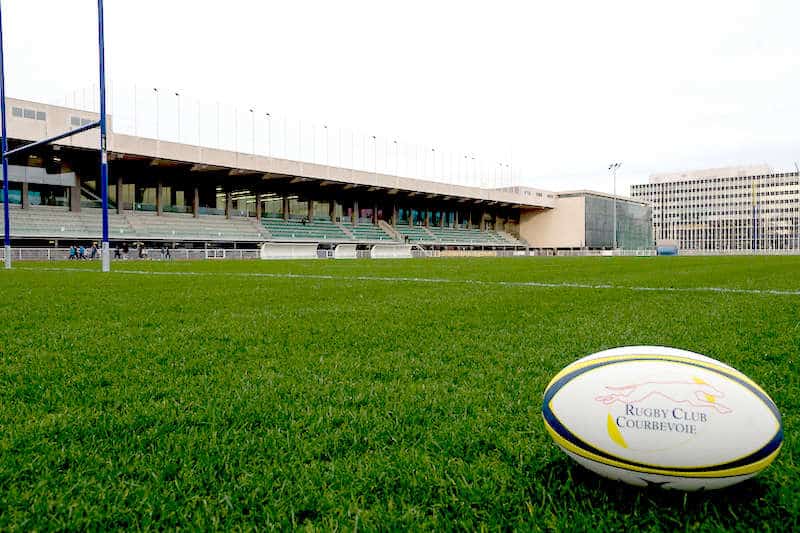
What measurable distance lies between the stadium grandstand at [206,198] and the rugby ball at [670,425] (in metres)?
34.8

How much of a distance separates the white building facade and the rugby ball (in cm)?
13289

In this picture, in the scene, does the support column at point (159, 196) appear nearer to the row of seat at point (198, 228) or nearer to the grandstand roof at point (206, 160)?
the row of seat at point (198, 228)

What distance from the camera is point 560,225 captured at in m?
69.9

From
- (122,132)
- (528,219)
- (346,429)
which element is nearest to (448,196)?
(528,219)

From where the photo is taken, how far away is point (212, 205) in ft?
140

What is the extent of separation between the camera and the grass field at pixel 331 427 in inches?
57.0

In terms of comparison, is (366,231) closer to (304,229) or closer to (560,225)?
(304,229)

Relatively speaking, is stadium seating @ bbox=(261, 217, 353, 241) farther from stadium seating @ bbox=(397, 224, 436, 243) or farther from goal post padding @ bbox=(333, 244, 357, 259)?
goal post padding @ bbox=(333, 244, 357, 259)

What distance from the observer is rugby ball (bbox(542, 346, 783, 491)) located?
1.41m

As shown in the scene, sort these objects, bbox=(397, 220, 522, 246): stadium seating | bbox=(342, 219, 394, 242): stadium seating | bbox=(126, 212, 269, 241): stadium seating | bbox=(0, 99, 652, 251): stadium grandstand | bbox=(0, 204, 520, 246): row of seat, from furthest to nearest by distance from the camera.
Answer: bbox=(397, 220, 522, 246): stadium seating, bbox=(342, 219, 394, 242): stadium seating, bbox=(126, 212, 269, 241): stadium seating, bbox=(0, 99, 652, 251): stadium grandstand, bbox=(0, 204, 520, 246): row of seat

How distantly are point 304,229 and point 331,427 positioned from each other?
1741 inches

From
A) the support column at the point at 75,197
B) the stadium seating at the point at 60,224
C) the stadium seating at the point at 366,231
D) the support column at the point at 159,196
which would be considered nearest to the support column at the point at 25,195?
the stadium seating at the point at 60,224

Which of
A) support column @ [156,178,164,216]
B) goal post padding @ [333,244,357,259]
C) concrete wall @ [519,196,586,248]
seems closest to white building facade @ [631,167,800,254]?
concrete wall @ [519,196,586,248]

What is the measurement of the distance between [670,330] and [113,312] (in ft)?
17.7
